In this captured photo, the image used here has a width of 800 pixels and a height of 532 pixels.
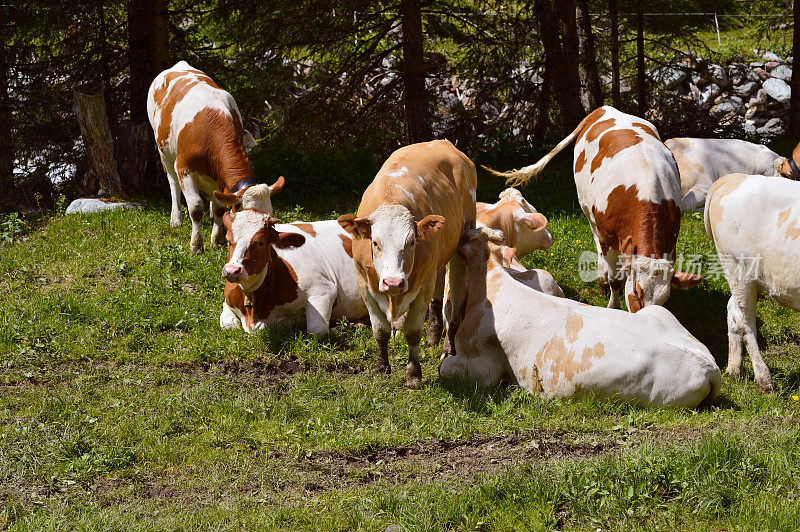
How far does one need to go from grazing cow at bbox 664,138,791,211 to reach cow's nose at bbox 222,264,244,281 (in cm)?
823

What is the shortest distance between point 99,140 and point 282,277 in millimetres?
7131

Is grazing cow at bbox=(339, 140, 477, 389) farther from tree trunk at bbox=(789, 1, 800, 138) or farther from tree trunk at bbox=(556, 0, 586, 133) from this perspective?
tree trunk at bbox=(789, 1, 800, 138)

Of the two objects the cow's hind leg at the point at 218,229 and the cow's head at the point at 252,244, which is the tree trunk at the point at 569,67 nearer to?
the cow's hind leg at the point at 218,229

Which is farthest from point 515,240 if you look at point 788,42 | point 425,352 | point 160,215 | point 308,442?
point 788,42

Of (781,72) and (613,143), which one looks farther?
Result: (781,72)

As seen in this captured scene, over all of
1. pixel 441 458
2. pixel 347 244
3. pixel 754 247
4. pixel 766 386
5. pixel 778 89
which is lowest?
pixel 766 386

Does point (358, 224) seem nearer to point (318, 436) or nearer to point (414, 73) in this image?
point (318, 436)

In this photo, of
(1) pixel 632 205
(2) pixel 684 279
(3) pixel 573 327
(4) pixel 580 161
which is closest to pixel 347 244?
(4) pixel 580 161

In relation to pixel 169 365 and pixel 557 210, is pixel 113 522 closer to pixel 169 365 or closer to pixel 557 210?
pixel 169 365

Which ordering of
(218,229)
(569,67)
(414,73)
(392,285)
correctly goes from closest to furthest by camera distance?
(392,285) < (218,229) < (414,73) < (569,67)

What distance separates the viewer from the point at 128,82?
17.8 m

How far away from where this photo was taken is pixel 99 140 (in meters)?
15.1

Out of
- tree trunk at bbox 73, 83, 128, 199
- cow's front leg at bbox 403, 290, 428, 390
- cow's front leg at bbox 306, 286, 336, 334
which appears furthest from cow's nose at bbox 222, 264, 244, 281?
tree trunk at bbox 73, 83, 128, 199

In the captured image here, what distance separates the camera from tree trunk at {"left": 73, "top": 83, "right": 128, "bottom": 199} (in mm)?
15000
